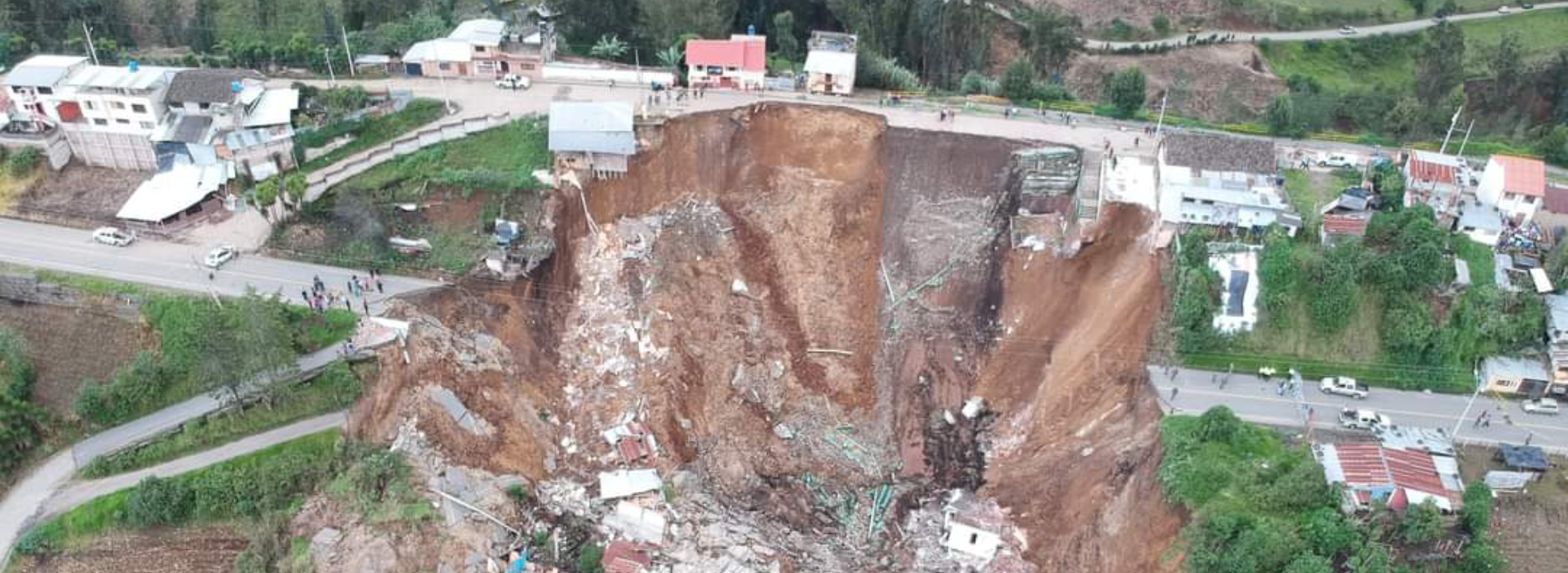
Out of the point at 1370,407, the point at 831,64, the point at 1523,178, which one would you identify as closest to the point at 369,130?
the point at 831,64

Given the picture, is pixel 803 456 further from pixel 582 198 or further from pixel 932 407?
pixel 582 198

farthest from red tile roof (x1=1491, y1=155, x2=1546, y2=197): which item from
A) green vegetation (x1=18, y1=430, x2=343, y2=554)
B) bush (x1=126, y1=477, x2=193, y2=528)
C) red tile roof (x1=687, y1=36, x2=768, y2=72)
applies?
bush (x1=126, y1=477, x2=193, y2=528)

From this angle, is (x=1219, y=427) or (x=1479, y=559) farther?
(x=1219, y=427)

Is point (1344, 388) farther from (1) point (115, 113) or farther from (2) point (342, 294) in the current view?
(1) point (115, 113)

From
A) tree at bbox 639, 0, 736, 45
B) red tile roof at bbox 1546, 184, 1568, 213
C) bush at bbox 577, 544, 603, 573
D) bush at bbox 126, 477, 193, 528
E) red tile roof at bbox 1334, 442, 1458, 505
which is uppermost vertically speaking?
tree at bbox 639, 0, 736, 45

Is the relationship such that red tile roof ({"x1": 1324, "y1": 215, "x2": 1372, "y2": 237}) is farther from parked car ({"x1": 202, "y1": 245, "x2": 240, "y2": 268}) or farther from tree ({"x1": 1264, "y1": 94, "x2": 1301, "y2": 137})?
parked car ({"x1": 202, "y1": 245, "x2": 240, "y2": 268})

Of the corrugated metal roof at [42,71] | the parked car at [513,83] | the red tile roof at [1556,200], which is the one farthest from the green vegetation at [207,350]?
the red tile roof at [1556,200]
